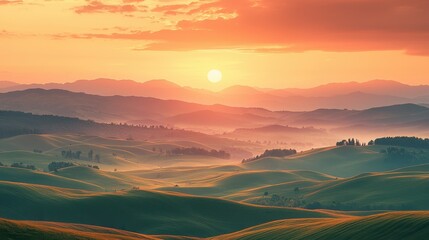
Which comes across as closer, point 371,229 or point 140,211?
point 371,229

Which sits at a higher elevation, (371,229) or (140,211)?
(371,229)

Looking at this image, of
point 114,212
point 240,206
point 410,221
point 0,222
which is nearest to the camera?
point 0,222

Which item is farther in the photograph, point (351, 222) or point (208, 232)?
point (208, 232)

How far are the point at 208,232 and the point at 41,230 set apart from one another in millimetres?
88985

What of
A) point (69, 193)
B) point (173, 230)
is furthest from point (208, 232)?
point (69, 193)

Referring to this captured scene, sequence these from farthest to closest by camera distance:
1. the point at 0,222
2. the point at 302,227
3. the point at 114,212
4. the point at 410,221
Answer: the point at 114,212
the point at 302,227
the point at 410,221
the point at 0,222

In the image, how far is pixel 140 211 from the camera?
176250 mm

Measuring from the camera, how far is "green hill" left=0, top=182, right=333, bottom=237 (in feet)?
548

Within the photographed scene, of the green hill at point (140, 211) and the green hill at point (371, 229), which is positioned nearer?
the green hill at point (371, 229)

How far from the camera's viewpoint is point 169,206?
18025 cm

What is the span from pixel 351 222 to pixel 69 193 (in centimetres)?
10805

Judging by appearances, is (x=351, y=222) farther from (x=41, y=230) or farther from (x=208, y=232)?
(x=208, y=232)

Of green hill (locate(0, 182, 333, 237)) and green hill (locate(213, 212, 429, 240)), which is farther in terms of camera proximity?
green hill (locate(0, 182, 333, 237))

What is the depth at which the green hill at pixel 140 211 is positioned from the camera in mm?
167125
